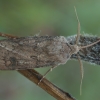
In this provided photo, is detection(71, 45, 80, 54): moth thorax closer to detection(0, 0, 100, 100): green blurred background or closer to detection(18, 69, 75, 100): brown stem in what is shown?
detection(18, 69, 75, 100): brown stem

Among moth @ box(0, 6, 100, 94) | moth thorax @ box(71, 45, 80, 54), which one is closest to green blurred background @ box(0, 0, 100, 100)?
moth @ box(0, 6, 100, 94)

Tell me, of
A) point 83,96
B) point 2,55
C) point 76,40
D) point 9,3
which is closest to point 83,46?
point 76,40

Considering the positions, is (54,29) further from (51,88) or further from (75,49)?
(51,88)

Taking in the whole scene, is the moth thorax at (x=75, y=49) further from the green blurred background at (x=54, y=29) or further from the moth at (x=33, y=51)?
the green blurred background at (x=54, y=29)

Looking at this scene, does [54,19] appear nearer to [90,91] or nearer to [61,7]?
[61,7]

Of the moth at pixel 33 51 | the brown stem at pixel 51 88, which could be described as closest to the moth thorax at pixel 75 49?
the moth at pixel 33 51

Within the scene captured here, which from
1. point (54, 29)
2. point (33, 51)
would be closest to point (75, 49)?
point (33, 51)
